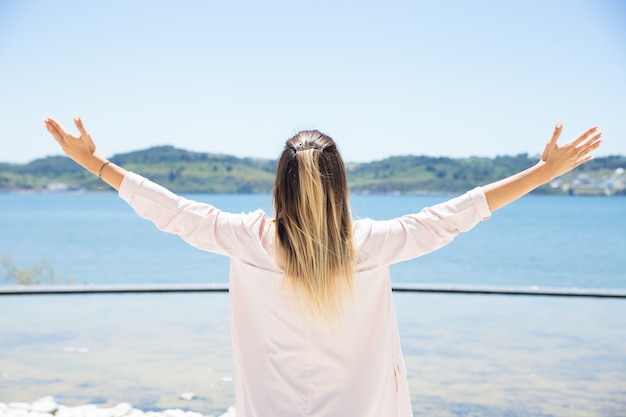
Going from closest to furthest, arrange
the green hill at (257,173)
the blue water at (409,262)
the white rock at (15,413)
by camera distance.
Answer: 1. the white rock at (15,413)
2. the blue water at (409,262)
3. the green hill at (257,173)

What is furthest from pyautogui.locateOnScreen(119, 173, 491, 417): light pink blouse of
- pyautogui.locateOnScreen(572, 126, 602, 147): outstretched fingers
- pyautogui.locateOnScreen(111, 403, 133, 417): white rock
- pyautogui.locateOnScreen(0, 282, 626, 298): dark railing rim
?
pyautogui.locateOnScreen(0, 282, 626, 298): dark railing rim

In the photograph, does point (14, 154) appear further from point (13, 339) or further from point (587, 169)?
point (13, 339)

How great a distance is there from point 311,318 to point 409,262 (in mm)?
25126

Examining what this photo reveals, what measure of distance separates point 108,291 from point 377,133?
41.6 meters

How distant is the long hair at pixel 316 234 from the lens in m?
1.37

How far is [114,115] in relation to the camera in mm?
48812

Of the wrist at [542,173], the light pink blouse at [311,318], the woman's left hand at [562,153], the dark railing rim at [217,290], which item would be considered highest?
the woman's left hand at [562,153]

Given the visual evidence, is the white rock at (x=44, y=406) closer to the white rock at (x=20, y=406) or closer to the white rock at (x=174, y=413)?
the white rock at (x=20, y=406)

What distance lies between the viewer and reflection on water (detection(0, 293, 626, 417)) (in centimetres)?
378

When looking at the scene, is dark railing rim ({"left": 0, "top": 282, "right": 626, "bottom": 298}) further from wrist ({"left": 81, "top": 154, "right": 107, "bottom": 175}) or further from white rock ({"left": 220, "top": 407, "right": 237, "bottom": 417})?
wrist ({"left": 81, "top": 154, "right": 107, "bottom": 175})

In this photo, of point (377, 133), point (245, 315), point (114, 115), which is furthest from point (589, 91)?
point (245, 315)

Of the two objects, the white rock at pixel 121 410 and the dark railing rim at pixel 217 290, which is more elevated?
the dark railing rim at pixel 217 290

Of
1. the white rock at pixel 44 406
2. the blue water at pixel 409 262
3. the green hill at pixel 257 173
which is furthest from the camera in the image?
the green hill at pixel 257 173

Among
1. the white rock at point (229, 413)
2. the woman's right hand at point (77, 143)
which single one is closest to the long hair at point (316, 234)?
the woman's right hand at point (77, 143)
